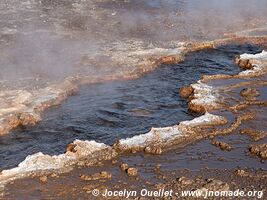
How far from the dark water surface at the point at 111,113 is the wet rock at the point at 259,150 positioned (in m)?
1.73

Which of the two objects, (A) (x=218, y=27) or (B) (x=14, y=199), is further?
(A) (x=218, y=27)

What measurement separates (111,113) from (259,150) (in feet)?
9.86

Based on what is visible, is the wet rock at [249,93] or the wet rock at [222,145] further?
the wet rock at [249,93]

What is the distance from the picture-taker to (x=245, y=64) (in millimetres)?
10578

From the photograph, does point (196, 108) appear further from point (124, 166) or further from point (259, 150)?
point (124, 166)

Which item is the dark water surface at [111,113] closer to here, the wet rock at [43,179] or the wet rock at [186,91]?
the wet rock at [186,91]

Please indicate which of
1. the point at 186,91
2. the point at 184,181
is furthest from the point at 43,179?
the point at 186,91

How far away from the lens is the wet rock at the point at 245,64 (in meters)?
10.5

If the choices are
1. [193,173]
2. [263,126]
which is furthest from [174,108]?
[193,173]

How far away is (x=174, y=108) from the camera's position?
27.8 ft

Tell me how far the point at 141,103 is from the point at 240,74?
2.71 m

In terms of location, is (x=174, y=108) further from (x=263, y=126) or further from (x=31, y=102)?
(x=31, y=102)

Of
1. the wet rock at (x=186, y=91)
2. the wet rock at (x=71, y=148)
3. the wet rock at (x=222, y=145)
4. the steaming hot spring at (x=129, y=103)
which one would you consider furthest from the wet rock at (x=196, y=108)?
the wet rock at (x=71, y=148)

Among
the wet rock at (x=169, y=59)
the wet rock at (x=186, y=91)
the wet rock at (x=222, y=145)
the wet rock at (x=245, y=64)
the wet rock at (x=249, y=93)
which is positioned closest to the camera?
the wet rock at (x=222, y=145)
